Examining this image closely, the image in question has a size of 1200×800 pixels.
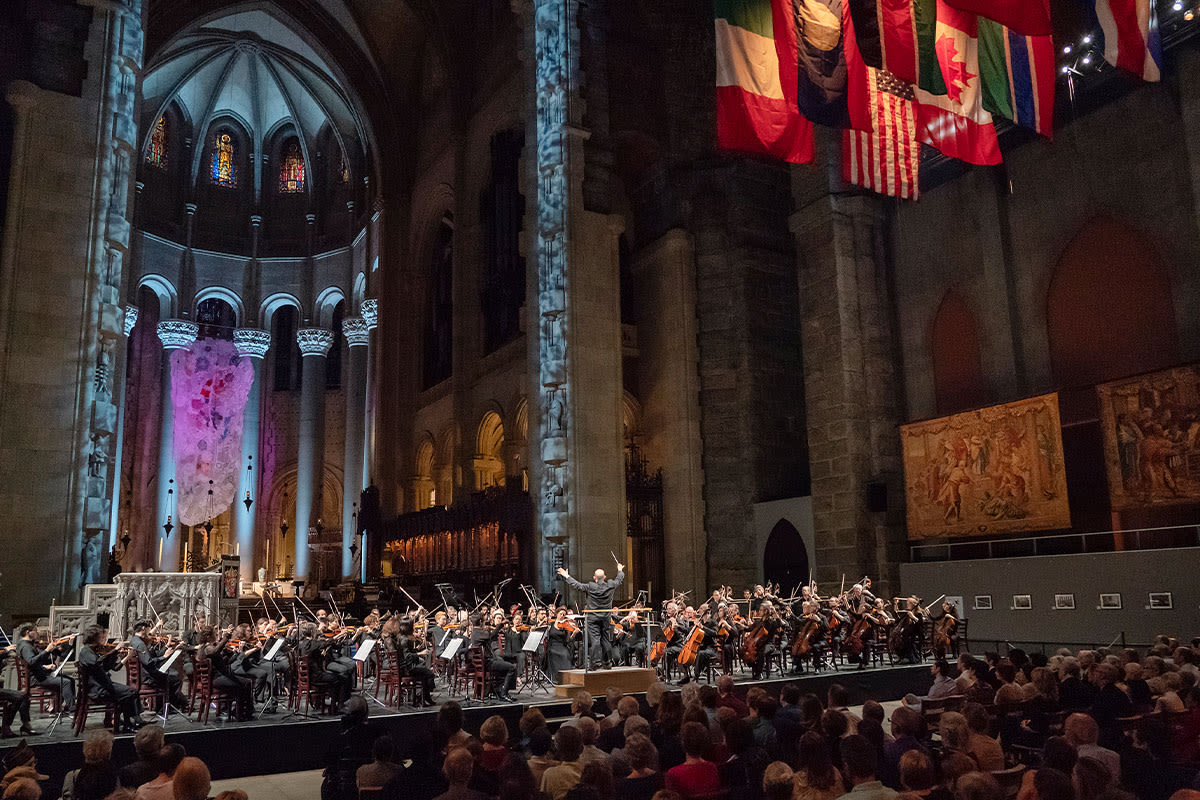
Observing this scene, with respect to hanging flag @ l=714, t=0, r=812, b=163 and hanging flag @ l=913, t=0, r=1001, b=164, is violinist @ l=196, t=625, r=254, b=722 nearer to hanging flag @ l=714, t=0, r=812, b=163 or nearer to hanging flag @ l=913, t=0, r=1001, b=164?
hanging flag @ l=714, t=0, r=812, b=163

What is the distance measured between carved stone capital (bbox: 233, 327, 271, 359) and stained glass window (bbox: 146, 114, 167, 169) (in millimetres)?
7476

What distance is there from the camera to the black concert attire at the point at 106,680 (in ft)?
32.7

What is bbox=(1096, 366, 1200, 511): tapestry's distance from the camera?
1482 cm

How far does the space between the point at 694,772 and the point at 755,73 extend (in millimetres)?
11412

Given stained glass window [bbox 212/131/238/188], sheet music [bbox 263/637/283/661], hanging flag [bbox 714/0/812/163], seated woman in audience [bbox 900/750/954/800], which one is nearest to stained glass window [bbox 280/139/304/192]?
stained glass window [bbox 212/131/238/188]

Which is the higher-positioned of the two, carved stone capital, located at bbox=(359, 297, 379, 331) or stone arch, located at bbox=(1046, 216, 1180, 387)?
carved stone capital, located at bbox=(359, 297, 379, 331)

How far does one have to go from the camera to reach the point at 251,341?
40.0 m

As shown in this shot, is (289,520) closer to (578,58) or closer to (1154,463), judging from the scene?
(578,58)

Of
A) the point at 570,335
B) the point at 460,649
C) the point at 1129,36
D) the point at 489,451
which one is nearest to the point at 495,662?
the point at 460,649

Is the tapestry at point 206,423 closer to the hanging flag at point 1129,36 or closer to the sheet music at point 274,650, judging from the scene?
the sheet music at point 274,650

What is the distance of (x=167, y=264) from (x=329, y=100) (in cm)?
952

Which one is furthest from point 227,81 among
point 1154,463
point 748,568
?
point 1154,463

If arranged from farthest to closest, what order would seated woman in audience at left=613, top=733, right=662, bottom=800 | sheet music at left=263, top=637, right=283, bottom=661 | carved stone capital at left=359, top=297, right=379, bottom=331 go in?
carved stone capital at left=359, top=297, right=379, bottom=331
sheet music at left=263, top=637, right=283, bottom=661
seated woman in audience at left=613, top=733, right=662, bottom=800

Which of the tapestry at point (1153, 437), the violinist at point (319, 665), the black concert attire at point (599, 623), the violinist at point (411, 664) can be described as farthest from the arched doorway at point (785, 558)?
the violinist at point (319, 665)
